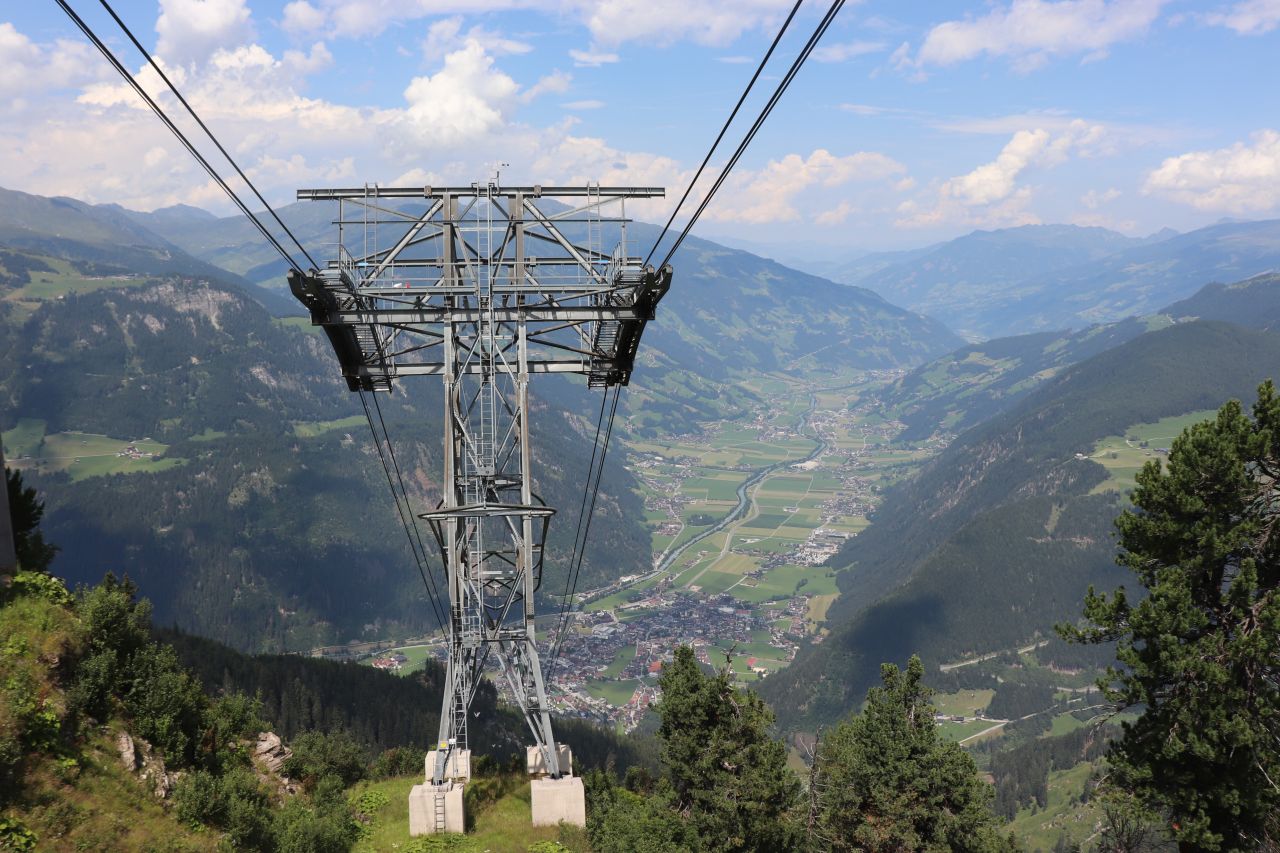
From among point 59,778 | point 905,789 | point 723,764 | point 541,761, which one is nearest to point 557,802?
point 541,761

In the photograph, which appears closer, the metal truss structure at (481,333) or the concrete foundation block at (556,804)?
the metal truss structure at (481,333)

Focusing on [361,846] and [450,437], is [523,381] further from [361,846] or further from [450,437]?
[361,846]

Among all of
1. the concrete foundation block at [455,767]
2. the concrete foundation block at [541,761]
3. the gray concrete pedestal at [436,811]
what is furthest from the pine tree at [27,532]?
the concrete foundation block at [541,761]

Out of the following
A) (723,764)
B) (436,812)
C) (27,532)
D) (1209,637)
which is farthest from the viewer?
(723,764)

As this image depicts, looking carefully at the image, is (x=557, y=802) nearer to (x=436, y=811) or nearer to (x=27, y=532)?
(x=436, y=811)

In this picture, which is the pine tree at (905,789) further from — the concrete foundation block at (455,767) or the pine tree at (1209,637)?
the concrete foundation block at (455,767)

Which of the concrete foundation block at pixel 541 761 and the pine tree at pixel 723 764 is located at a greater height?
the concrete foundation block at pixel 541 761
